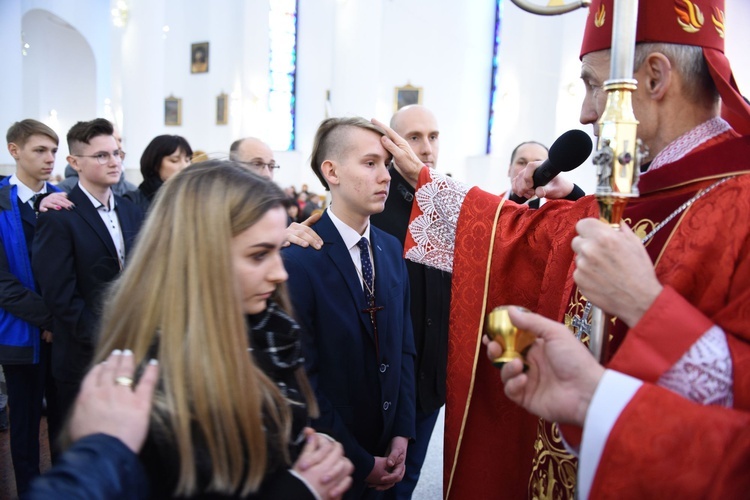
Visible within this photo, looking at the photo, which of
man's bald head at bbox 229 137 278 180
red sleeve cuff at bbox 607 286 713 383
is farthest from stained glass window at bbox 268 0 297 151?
red sleeve cuff at bbox 607 286 713 383

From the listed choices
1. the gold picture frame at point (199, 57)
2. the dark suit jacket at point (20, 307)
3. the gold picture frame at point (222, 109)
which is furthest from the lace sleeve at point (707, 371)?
the gold picture frame at point (199, 57)

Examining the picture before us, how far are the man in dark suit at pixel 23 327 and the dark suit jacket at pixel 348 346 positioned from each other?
1.94 metres

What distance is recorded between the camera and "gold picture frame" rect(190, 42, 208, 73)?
678 inches

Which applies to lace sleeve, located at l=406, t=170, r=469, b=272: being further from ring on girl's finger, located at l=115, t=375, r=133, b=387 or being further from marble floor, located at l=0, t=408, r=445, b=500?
marble floor, located at l=0, t=408, r=445, b=500

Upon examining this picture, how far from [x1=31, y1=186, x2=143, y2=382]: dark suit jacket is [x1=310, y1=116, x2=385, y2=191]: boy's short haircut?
4.27ft

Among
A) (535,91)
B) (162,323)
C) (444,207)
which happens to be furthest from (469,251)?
(535,91)

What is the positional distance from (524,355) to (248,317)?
0.70 m

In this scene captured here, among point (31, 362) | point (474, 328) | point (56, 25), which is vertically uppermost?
point (56, 25)

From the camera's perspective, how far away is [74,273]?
2928 mm

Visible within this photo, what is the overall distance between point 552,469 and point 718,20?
1232mm

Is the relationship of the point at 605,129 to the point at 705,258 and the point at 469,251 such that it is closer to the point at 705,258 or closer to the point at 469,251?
the point at 705,258

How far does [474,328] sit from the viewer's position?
1.87 m

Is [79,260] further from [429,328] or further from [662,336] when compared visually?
[662,336]

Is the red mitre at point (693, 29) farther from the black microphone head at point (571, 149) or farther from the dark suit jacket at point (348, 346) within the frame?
the dark suit jacket at point (348, 346)
